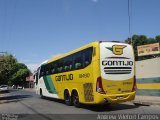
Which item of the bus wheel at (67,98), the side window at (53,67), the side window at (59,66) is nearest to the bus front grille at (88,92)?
the bus wheel at (67,98)

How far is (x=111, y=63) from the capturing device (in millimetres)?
16609

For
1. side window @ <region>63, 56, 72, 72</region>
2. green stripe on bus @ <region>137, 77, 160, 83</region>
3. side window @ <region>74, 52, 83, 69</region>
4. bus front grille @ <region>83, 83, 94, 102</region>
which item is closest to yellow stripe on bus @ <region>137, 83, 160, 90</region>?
green stripe on bus @ <region>137, 77, 160, 83</region>

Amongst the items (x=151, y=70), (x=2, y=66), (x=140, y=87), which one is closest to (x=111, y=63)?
(x=151, y=70)

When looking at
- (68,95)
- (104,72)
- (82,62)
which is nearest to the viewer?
(104,72)

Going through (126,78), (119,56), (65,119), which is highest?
(119,56)

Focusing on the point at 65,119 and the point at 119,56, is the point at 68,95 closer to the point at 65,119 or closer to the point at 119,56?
the point at 119,56

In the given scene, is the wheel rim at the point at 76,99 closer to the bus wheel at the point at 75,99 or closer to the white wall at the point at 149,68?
the bus wheel at the point at 75,99

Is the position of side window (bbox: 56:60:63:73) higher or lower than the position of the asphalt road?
higher

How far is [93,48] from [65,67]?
189 inches

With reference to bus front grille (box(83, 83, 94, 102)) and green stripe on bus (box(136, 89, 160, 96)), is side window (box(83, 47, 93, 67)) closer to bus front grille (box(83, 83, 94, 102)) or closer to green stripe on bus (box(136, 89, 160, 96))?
bus front grille (box(83, 83, 94, 102))

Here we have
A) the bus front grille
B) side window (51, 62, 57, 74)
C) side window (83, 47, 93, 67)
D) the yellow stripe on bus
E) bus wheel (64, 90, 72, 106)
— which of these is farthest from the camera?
the yellow stripe on bus

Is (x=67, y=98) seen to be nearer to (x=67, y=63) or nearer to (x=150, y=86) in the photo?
(x=67, y=63)

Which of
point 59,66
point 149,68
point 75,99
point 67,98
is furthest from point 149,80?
point 75,99

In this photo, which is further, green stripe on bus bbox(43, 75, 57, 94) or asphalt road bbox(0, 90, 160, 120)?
green stripe on bus bbox(43, 75, 57, 94)
